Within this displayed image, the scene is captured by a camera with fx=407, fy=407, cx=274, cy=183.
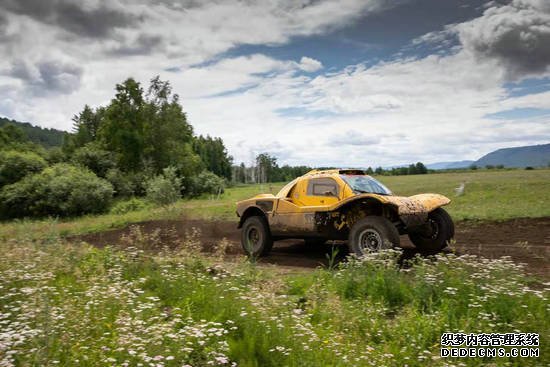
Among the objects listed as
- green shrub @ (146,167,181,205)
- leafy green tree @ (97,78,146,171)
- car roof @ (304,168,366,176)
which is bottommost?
green shrub @ (146,167,181,205)

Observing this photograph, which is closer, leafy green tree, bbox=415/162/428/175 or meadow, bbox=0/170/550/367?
meadow, bbox=0/170/550/367

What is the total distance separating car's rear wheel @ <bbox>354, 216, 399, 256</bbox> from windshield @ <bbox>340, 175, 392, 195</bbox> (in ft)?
3.76

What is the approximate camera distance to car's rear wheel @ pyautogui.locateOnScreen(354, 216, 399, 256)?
791 centimetres

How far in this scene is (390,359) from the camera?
4242 mm

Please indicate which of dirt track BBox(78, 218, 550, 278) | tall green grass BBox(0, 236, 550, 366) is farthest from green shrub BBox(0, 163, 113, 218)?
tall green grass BBox(0, 236, 550, 366)

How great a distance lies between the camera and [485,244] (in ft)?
33.4

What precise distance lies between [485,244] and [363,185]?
3.56 m

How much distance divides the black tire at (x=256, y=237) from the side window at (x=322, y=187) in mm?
1570

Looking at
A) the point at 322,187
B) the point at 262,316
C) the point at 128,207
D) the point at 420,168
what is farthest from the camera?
the point at 420,168

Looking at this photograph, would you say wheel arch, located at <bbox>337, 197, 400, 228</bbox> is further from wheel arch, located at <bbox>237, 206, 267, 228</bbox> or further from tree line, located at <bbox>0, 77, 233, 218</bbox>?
tree line, located at <bbox>0, 77, 233, 218</bbox>

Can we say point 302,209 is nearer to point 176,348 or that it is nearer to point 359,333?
point 359,333

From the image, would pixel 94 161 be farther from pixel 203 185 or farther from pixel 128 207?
pixel 203 185

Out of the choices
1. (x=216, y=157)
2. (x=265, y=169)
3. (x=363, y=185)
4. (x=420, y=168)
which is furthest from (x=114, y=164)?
(x=265, y=169)

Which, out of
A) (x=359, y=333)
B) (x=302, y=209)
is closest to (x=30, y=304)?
(x=359, y=333)
